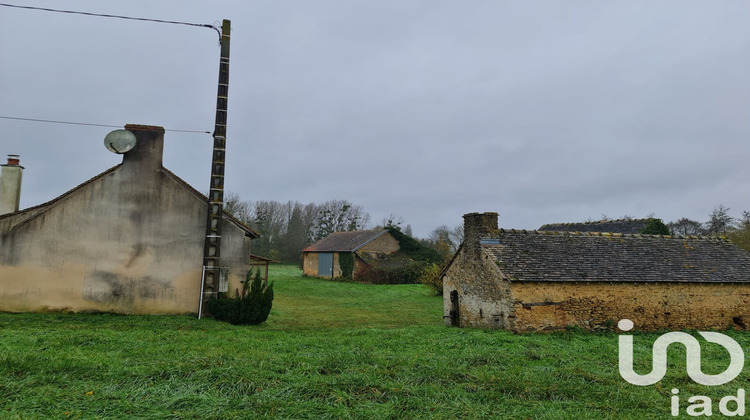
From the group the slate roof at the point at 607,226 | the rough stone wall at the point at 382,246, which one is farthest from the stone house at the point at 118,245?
the rough stone wall at the point at 382,246

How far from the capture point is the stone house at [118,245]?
14297 millimetres

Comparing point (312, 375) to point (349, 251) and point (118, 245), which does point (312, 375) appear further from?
point (349, 251)

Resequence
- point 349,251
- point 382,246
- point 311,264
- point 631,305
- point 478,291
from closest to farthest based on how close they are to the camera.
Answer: point 631,305 < point 478,291 < point 349,251 < point 382,246 < point 311,264

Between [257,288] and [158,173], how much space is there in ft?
17.4

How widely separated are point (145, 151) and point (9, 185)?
537 centimetres

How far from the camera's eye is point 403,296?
30984 mm

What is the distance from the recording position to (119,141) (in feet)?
49.0

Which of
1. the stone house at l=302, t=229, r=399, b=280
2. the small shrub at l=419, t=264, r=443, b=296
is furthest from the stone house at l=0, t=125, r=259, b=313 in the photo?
the stone house at l=302, t=229, r=399, b=280

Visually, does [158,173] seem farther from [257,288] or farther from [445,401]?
[445,401]

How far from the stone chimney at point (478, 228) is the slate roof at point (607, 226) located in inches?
541

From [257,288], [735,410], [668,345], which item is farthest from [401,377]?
→ [668,345]

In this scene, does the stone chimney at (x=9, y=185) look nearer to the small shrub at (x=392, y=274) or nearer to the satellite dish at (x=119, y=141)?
the satellite dish at (x=119, y=141)

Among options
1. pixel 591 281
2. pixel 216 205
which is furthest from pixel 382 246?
pixel 591 281

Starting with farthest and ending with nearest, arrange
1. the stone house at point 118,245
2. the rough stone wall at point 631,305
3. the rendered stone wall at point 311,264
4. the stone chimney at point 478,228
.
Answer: the rendered stone wall at point 311,264, the stone chimney at point 478,228, the rough stone wall at point 631,305, the stone house at point 118,245
